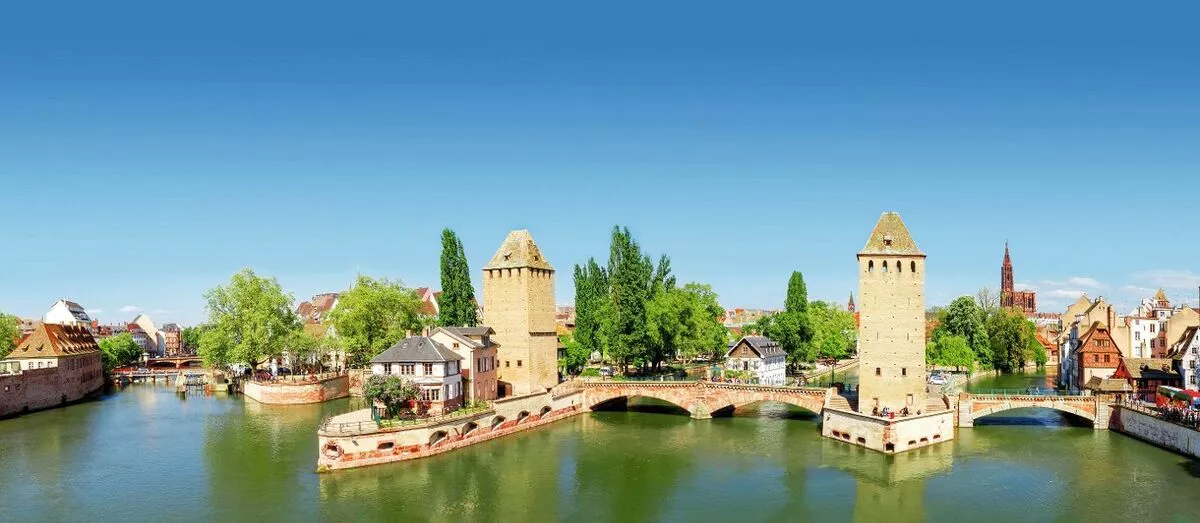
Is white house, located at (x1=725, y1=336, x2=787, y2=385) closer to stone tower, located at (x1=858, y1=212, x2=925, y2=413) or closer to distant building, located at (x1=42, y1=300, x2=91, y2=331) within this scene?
stone tower, located at (x1=858, y1=212, x2=925, y2=413)

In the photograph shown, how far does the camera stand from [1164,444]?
155 feet

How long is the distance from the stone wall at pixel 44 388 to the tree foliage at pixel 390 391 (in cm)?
3626

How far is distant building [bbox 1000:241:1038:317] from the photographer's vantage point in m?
173

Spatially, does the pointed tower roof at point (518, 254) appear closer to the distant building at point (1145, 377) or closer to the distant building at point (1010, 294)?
the distant building at point (1145, 377)

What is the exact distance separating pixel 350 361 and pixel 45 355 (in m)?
28.1

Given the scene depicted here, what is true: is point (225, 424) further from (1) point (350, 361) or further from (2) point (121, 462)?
(1) point (350, 361)

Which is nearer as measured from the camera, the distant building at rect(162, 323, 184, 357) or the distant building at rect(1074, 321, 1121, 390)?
the distant building at rect(1074, 321, 1121, 390)

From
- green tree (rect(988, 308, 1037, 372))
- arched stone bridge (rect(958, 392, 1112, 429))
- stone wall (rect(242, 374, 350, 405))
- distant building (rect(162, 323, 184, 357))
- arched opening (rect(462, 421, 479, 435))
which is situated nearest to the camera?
arched opening (rect(462, 421, 479, 435))

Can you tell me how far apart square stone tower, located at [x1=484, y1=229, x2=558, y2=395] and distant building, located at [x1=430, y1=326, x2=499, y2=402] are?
5.93 feet

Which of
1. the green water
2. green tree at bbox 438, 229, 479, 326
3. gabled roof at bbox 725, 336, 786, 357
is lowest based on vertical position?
the green water

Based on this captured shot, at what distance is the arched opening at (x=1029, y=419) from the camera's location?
55.8 m

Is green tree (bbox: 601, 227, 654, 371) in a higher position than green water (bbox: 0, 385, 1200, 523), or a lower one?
higher

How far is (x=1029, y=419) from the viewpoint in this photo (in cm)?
5884

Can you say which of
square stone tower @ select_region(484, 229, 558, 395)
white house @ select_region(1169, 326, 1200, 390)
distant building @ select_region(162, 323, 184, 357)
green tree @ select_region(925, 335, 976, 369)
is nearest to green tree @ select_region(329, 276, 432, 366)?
square stone tower @ select_region(484, 229, 558, 395)
